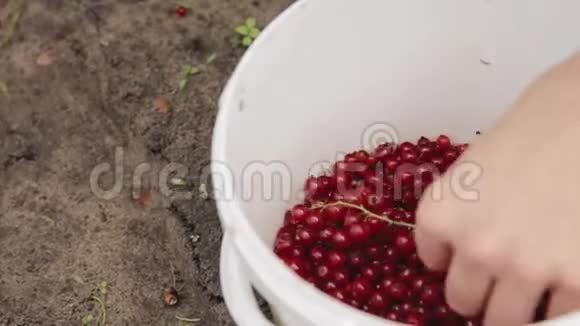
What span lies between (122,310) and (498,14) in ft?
1.82

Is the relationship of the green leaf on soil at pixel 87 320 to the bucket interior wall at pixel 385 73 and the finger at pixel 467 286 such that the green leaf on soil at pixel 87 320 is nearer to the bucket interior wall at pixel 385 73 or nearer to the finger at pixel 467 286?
the bucket interior wall at pixel 385 73

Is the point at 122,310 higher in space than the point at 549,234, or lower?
lower

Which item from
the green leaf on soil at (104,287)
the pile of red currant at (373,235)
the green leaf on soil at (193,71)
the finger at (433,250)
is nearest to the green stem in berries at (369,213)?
the pile of red currant at (373,235)

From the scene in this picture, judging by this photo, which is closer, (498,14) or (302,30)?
(302,30)

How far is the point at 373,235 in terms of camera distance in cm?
96

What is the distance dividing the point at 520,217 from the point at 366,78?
430 millimetres

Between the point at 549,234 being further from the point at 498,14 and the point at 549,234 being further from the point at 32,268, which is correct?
the point at 32,268

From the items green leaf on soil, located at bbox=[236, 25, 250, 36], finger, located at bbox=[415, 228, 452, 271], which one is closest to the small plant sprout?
green leaf on soil, located at bbox=[236, 25, 250, 36]

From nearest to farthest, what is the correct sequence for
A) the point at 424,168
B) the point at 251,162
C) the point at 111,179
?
1. the point at 251,162
2. the point at 424,168
3. the point at 111,179

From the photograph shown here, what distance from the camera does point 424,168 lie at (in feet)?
3.36

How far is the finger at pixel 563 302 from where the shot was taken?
2.17 feet

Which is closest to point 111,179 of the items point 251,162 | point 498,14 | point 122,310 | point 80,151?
point 80,151

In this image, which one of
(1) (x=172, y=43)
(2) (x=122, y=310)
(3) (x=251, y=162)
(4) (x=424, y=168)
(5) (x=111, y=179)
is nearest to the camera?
(3) (x=251, y=162)

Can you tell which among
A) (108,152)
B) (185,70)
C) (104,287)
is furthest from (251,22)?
(104,287)
